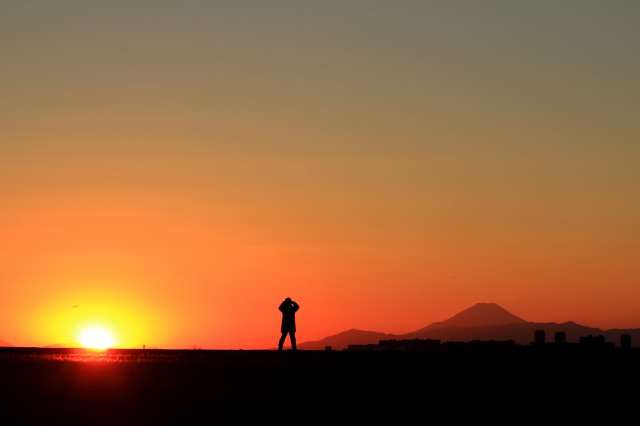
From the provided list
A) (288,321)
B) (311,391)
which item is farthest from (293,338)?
(311,391)

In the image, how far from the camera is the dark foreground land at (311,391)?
24.8 m

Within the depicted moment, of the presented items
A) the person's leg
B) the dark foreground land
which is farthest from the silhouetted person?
the dark foreground land

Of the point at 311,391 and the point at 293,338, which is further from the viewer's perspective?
the point at 293,338

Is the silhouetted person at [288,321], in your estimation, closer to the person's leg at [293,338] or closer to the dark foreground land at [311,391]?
the person's leg at [293,338]

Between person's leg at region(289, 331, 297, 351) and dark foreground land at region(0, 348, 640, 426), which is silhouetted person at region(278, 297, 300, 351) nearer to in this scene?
person's leg at region(289, 331, 297, 351)

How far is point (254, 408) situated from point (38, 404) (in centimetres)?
432

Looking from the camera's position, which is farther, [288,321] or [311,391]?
[288,321]

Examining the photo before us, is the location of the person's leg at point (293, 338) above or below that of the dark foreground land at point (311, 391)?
above

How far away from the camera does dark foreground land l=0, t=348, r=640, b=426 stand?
24.8m

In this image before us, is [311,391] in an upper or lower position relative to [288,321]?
lower

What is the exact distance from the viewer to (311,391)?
2817 centimetres

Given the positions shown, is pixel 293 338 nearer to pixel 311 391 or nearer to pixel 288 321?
pixel 288 321

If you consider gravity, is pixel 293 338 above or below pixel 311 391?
A: above

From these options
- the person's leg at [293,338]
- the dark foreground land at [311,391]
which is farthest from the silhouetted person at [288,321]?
the dark foreground land at [311,391]
